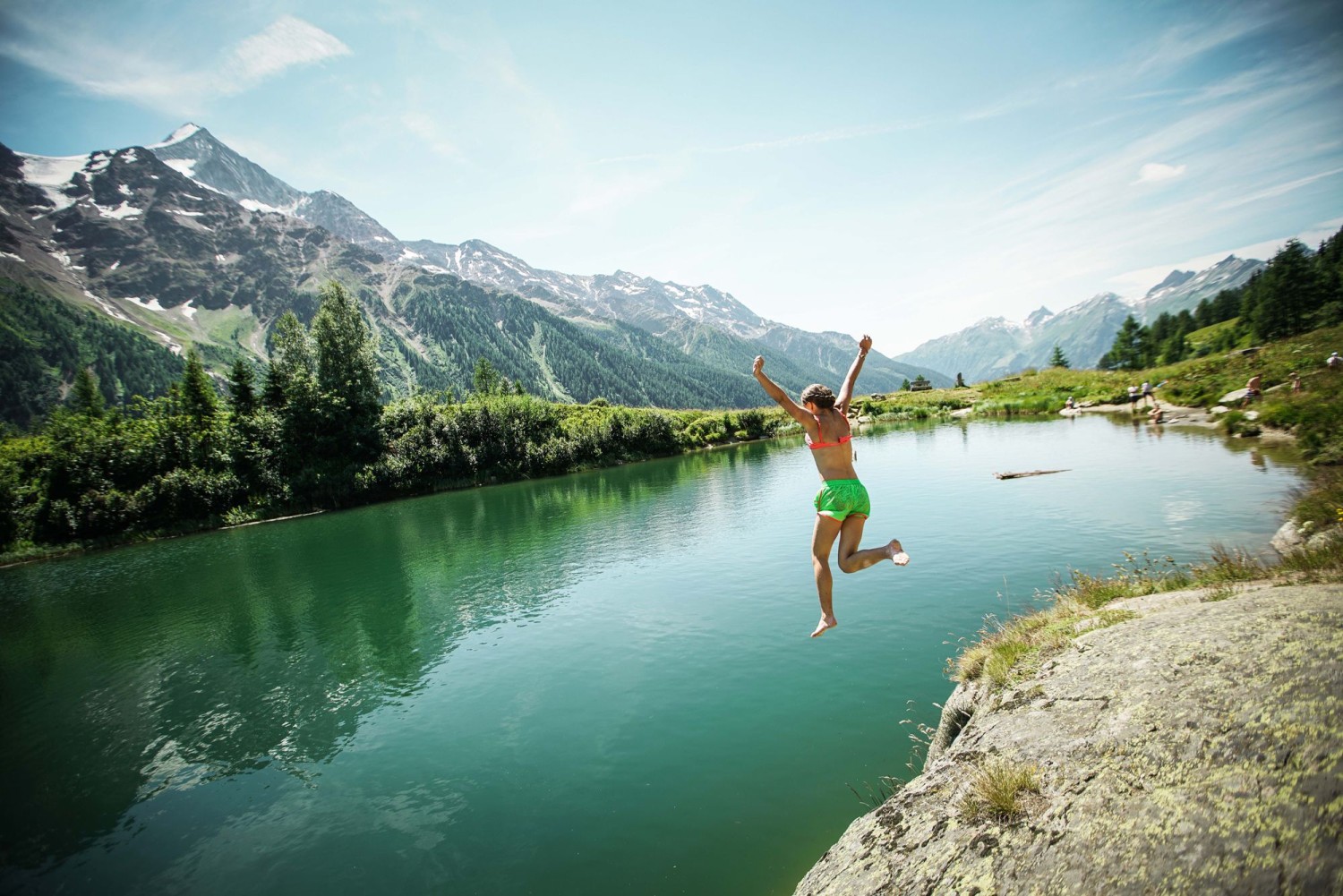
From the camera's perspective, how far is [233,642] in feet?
75.1

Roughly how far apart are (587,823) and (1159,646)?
9520mm

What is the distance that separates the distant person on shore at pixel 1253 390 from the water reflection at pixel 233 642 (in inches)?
1518

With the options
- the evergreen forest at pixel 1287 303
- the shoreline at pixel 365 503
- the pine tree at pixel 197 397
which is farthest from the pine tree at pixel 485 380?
the evergreen forest at pixel 1287 303

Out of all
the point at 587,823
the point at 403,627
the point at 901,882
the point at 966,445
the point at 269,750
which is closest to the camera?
the point at 901,882

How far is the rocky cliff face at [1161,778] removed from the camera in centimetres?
399

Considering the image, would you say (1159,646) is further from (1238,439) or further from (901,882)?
(1238,439)

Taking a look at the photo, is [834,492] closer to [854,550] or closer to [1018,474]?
[854,550]

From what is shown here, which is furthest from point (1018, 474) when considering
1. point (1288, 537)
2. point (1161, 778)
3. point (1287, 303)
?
point (1287, 303)

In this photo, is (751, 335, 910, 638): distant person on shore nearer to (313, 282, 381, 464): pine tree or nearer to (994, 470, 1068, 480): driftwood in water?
(994, 470, 1068, 480): driftwood in water

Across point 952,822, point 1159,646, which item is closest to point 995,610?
point 1159,646

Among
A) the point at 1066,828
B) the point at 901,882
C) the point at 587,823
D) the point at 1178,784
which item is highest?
the point at 1178,784

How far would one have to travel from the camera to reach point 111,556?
46844mm

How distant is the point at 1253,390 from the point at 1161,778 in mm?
51016

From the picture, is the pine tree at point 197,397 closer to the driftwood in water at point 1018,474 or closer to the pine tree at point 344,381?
the pine tree at point 344,381
